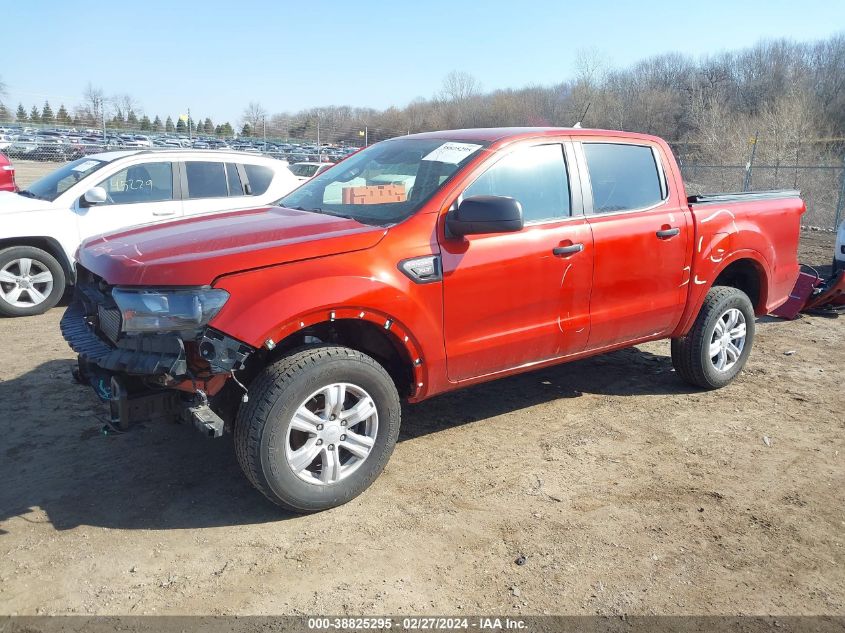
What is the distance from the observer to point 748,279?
5668 millimetres

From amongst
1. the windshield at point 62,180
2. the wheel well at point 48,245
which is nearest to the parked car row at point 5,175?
the windshield at point 62,180

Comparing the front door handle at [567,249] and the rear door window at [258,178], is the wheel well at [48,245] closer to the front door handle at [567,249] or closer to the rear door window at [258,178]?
the rear door window at [258,178]

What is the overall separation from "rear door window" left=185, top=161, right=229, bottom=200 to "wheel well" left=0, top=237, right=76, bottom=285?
148 centimetres

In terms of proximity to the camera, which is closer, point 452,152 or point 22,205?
point 452,152

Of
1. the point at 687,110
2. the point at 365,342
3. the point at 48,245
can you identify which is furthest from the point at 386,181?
the point at 687,110

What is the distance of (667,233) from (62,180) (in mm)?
6545

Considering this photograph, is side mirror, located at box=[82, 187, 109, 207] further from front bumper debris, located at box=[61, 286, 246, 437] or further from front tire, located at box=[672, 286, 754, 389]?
front tire, located at box=[672, 286, 754, 389]

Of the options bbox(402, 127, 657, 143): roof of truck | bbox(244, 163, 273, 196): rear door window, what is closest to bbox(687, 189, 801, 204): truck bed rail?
bbox(402, 127, 657, 143): roof of truck

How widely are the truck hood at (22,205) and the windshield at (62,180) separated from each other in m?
0.11

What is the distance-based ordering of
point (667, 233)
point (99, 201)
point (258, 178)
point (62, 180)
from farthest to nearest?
point (258, 178) < point (62, 180) < point (99, 201) < point (667, 233)

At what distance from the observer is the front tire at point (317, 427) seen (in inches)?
126

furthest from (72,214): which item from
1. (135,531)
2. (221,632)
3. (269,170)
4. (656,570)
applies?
(656,570)

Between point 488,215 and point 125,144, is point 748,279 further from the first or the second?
point 125,144

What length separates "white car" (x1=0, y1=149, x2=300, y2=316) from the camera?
7.12m
